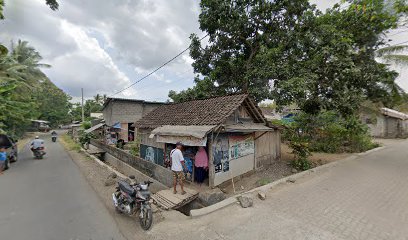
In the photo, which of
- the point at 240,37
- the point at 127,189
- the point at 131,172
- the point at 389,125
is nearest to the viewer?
the point at 127,189

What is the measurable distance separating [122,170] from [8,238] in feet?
26.1

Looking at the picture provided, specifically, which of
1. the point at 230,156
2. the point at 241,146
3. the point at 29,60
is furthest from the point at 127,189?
the point at 29,60

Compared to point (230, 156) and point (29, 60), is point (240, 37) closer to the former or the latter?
point (230, 156)

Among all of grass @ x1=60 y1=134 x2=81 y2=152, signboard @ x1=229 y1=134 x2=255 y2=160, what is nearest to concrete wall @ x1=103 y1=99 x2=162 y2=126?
grass @ x1=60 y1=134 x2=81 y2=152

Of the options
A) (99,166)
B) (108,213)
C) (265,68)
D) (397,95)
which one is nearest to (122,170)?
(99,166)

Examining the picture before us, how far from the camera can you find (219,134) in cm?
869

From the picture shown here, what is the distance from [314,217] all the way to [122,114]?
20916 mm

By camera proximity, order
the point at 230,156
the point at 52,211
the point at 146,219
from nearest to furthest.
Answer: the point at 146,219, the point at 52,211, the point at 230,156

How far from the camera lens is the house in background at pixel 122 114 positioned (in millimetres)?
21859

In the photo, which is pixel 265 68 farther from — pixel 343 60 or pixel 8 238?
pixel 8 238

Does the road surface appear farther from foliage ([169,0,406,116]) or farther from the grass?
the grass

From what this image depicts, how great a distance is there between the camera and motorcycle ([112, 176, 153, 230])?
5.12 m

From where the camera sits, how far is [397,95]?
13.6 metres

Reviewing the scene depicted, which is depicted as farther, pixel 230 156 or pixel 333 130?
pixel 333 130
